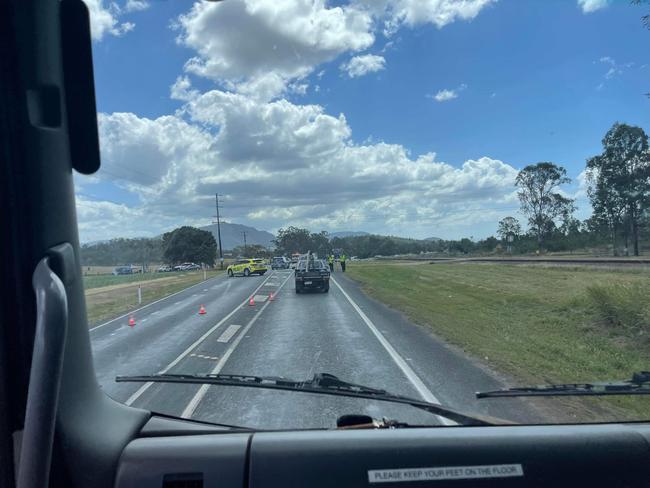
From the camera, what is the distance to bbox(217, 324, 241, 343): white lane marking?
911cm

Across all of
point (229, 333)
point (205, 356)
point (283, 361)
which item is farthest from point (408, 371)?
point (229, 333)

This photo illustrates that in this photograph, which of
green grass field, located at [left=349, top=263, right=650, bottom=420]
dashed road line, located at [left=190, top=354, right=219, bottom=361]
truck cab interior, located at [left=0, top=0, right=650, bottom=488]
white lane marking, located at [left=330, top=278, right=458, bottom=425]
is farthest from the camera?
dashed road line, located at [left=190, top=354, right=219, bottom=361]

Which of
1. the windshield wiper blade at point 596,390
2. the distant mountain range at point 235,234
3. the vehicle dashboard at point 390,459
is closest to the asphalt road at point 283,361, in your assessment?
the windshield wiper blade at point 596,390

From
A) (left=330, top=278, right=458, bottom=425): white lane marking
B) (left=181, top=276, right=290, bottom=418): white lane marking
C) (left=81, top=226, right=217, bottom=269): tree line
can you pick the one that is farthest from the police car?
(left=81, top=226, right=217, bottom=269): tree line

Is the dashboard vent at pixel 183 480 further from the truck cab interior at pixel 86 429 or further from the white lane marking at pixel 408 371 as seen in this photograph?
the white lane marking at pixel 408 371

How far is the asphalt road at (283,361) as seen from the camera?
11.2ft

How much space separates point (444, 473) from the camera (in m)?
2.25

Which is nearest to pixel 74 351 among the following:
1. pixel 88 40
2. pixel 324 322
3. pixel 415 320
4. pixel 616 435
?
pixel 88 40

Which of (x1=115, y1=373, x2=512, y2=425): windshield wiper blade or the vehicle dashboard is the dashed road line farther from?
the vehicle dashboard

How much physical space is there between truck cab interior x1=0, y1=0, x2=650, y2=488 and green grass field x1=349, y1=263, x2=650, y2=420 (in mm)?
998

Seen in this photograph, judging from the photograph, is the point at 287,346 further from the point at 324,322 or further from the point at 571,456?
the point at 571,456

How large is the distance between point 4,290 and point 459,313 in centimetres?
1306

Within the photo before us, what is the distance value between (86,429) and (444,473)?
1.61m

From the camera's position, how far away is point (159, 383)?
12.2 ft
